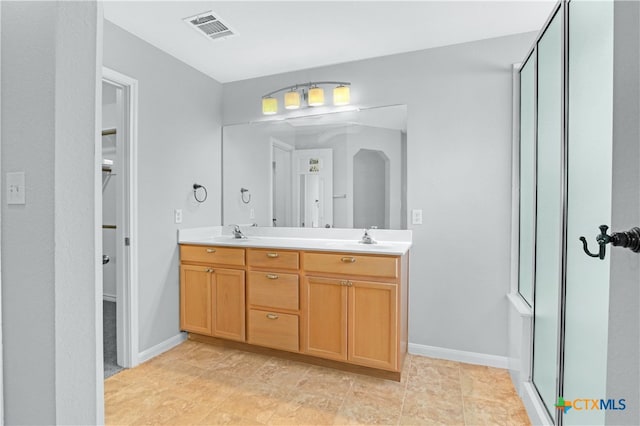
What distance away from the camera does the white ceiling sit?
1.98 meters

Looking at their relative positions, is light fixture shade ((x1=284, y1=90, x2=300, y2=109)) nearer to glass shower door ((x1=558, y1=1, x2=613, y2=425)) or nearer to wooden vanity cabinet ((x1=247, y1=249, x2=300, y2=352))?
wooden vanity cabinet ((x1=247, y1=249, x2=300, y2=352))

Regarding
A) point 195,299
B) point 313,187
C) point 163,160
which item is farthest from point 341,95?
point 195,299

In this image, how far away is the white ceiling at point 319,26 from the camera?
1.98 metres

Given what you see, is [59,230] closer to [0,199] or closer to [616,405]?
[0,199]

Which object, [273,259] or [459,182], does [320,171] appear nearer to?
[273,259]

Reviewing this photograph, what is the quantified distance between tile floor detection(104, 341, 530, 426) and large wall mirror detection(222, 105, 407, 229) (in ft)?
3.72

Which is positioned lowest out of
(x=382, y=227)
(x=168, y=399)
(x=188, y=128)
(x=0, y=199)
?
(x=168, y=399)

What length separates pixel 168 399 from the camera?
75.4 inches

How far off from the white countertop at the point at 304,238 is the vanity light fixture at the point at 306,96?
108 centimetres

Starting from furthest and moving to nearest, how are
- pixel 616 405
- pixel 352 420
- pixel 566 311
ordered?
pixel 352 420 → pixel 566 311 → pixel 616 405

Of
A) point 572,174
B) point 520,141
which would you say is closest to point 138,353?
point 572,174

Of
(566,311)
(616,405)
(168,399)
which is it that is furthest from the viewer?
(168,399)

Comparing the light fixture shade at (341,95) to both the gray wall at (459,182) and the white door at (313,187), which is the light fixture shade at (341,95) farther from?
the white door at (313,187)

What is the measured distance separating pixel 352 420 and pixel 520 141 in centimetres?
206
